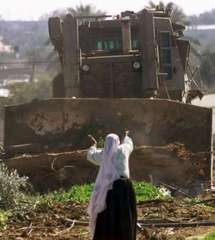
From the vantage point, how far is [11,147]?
14.8 meters

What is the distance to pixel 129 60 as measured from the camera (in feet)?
54.3

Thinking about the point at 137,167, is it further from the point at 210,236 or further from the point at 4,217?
the point at 210,236

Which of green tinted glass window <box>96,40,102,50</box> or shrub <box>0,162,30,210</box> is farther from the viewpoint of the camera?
green tinted glass window <box>96,40,102,50</box>

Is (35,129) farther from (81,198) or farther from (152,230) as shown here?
(152,230)

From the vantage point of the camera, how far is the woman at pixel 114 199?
303 inches

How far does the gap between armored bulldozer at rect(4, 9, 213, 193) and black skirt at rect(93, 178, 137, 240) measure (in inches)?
233

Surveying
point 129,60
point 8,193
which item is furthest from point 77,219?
point 129,60

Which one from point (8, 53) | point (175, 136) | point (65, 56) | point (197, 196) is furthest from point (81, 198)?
point (8, 53)

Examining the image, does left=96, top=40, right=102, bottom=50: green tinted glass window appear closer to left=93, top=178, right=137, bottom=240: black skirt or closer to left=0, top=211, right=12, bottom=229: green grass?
left=0, top=211, right=12, bottom=229: green grass

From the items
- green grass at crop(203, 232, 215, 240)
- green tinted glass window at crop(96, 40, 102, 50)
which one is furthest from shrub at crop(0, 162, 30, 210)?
green tinted glass window at crop(96, 40, 102, 50)

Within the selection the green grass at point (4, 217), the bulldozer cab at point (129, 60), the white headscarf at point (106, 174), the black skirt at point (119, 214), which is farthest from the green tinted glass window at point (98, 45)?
the black skirt at point (119, 214)

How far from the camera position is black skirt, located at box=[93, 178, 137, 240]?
767 centimetres

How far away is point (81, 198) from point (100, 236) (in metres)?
3.91

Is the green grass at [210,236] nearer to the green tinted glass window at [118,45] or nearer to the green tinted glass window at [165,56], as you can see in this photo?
the green tinted glass window at [165,56]
